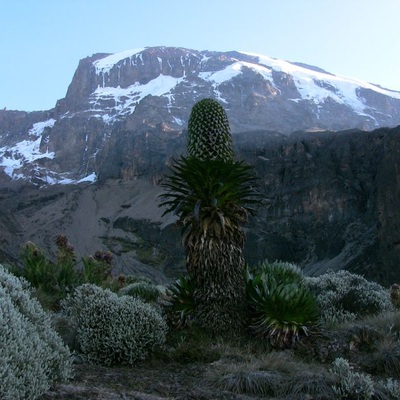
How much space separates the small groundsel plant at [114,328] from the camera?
7.13 metres

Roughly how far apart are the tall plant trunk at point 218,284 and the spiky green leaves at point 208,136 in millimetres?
1401

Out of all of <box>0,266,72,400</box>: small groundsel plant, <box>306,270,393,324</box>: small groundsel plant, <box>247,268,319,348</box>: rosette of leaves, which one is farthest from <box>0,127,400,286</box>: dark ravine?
<box>0,266,72,400</box>: small groundsel plant

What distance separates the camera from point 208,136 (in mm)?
8430

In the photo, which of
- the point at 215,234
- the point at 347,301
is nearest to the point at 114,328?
the point at 215,234

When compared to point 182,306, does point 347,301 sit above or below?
below

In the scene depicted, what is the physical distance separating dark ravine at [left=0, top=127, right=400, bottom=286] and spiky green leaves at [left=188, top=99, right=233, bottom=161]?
266 ft

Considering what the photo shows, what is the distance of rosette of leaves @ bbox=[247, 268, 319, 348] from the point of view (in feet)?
26.3

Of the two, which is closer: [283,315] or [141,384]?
[141,384]

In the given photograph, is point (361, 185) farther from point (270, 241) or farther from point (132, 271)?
point (132, 271)

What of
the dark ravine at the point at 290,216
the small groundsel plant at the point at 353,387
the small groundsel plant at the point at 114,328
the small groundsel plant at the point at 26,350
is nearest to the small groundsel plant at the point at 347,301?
the small groundsel plant at the point at 114,328

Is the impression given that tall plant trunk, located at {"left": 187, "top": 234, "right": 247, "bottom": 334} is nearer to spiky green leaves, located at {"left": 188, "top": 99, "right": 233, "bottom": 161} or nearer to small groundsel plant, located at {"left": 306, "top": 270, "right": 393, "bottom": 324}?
spiky green leaves, located at {"left": 188, "top": 99, "right": 233, "bottom": 161}

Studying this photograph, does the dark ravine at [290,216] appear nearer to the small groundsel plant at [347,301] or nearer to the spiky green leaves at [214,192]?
the small groundsel plant at [347,301]

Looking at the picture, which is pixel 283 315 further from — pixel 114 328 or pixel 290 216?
pixel 290 216

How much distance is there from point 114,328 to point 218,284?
182 cm
